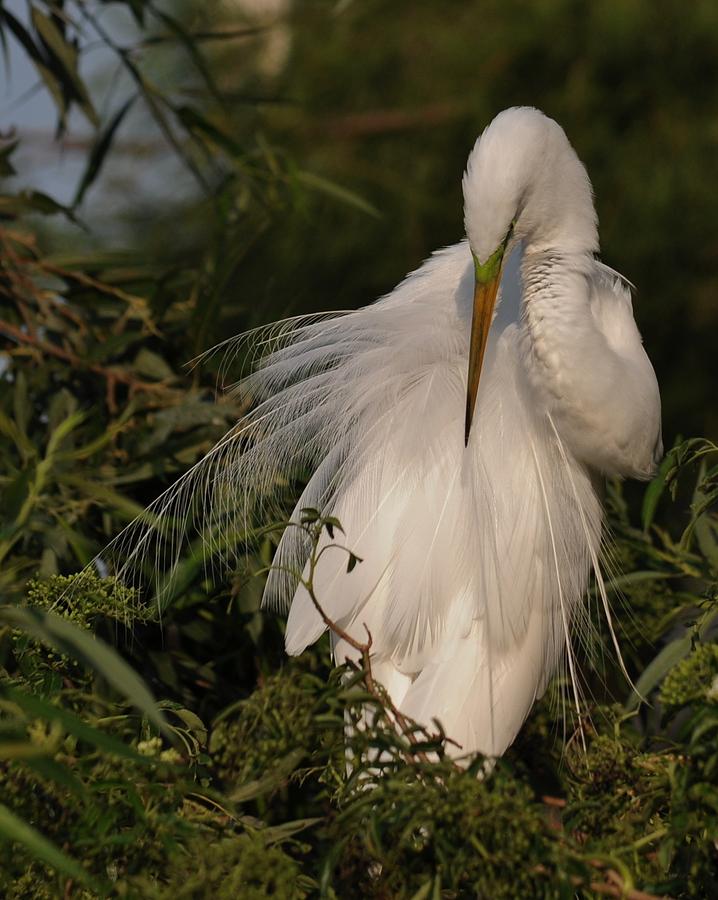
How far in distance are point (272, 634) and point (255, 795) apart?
606 mm

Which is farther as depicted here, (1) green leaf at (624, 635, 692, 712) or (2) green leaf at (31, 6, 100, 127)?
(2) green leaf at (31, 6, 100, 127)

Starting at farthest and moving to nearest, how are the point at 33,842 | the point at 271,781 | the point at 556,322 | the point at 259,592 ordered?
the point at 259,592, the point at 556,322, the point at 271,781, the point at 33,842

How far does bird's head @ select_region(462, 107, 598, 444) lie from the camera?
1354 mm

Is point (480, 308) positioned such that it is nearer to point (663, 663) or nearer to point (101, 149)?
point (663, 663)

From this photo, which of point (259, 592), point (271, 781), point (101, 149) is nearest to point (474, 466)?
point (259, 592)

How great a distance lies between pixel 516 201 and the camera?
1387mm

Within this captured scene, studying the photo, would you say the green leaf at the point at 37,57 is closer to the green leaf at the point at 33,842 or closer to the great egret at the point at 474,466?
the great egret at the point at 474,466

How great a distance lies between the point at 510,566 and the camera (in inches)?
60.6

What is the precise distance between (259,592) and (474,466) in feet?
1.07

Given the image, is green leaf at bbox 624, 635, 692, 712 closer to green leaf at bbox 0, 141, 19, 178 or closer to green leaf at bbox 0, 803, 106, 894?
green leaf at bbox 0, 803, 106, 894

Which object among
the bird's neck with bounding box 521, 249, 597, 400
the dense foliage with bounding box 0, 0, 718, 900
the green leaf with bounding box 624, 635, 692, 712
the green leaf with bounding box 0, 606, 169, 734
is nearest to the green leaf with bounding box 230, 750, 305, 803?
the dense foliage with bounding box 0, 0, 718, 900

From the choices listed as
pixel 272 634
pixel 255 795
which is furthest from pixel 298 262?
pixel 255 795

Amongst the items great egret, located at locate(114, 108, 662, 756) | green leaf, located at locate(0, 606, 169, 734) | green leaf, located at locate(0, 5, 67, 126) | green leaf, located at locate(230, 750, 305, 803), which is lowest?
great egret, located at locate(114, 108, 662, 756)

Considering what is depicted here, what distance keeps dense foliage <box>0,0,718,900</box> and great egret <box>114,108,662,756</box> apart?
86mm
